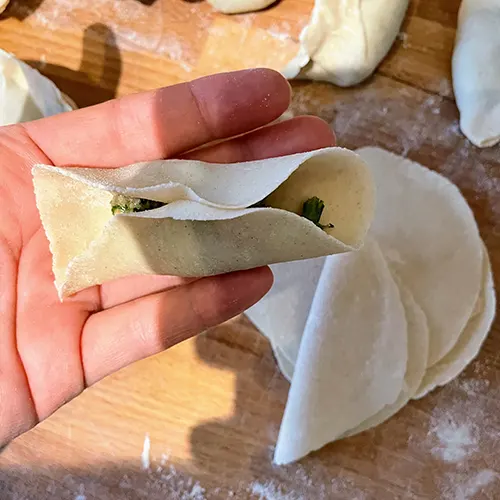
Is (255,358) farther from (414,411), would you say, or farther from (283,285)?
(414,411)

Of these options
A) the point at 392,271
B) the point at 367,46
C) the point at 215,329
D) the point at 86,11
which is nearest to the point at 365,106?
the point at 367,46

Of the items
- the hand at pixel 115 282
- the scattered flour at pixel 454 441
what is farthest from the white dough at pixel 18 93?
the scattered flour at pixel 454 441

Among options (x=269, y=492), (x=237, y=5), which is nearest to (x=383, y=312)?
(x=269, y=492)

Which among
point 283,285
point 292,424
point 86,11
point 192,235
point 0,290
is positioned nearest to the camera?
point 192,235

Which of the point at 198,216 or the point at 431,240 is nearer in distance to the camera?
the point at 198,216

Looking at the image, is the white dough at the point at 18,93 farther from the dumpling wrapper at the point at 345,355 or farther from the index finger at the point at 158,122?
the dumpling wrapper at the point at 345,355

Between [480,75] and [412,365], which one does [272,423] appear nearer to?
[412,365]

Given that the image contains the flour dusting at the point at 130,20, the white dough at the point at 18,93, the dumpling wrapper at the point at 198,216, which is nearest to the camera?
the dumpling wrapper at the point at 198,216
